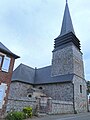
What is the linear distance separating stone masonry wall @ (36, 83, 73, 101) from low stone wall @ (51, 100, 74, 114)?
5.07ft

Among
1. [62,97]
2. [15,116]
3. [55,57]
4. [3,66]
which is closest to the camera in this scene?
[15,116]

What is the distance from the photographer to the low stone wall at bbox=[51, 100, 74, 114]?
14525mm

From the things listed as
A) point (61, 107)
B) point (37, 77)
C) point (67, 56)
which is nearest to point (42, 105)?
point (61, 107)

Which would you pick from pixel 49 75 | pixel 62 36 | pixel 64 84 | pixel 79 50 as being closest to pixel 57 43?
pixel 62 36

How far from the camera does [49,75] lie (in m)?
24.3

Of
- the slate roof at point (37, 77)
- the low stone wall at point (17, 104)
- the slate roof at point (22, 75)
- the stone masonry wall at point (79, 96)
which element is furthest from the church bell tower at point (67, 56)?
the low stone wall at point (17, 104)

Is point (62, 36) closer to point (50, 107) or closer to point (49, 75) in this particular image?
point (49, 75)

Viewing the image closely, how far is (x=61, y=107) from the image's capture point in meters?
15.7

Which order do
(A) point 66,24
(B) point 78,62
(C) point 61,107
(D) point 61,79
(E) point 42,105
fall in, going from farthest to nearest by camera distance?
(A) point 66,24 → (B) point 78,62 → (D) point 61,79 → (C) point 61,107 → (E) point 42,105

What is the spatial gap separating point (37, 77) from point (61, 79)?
22.3 ft

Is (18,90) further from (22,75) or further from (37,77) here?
(37,77)

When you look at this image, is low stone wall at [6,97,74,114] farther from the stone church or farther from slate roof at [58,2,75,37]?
slate roof at [58,2,75,37]

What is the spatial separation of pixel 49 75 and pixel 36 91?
491cm

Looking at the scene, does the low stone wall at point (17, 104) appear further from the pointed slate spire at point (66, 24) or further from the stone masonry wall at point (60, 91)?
the pointed slate spire at point (66, 24)
